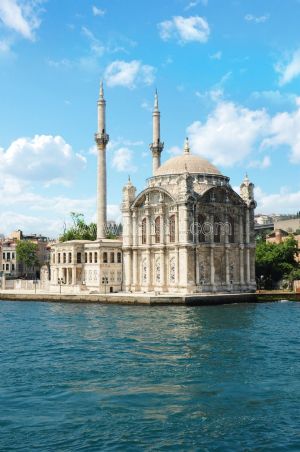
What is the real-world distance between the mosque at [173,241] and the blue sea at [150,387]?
21.5 metres

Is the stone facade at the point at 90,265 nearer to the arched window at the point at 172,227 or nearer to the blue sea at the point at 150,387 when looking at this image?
the arched window at the point at 172,227

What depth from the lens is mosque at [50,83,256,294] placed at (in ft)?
192

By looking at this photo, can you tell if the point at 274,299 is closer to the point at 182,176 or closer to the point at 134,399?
the point at 182,176

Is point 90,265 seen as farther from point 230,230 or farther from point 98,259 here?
point 230,230

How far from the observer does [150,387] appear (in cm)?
2031

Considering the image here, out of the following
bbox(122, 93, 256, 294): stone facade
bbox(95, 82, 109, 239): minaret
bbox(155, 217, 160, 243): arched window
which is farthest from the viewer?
bbox(95, 82, 109, 239): minaret

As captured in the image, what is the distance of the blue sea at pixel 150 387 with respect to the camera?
15320 millimetres

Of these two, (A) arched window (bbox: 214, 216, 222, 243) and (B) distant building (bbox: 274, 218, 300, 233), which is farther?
(B) distant building (bbox: 274, 218, 300, 233)

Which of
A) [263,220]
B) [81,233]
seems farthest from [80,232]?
[263,220]

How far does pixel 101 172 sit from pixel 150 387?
48843mm

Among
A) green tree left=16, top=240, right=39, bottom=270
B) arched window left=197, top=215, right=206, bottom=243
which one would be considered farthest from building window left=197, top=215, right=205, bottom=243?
green tree left=16, top=240, right=39, bottom=270

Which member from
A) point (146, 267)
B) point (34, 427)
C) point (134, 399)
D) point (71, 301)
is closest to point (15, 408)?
point (34, 427)

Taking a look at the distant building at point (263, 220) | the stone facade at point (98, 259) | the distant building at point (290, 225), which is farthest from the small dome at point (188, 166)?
the distant building at point (263, 220)

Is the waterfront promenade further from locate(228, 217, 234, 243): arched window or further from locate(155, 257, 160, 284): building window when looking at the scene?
locate(228, 217, 234, 243): arched window
